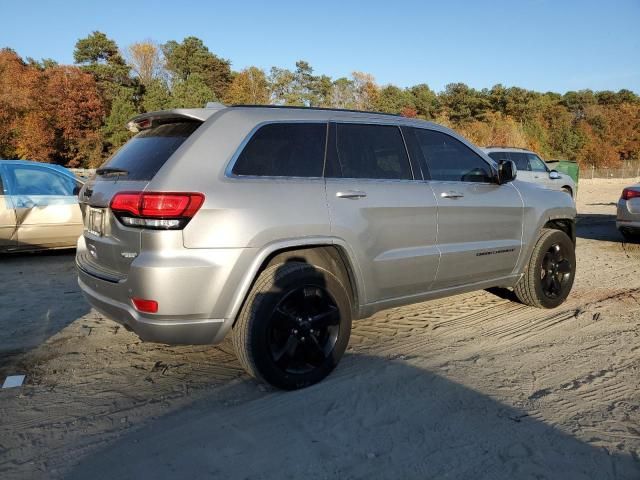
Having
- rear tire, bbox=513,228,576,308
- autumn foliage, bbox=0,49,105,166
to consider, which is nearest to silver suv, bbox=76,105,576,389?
rear tire, bbox=513,228,576,308

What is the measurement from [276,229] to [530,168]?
12.8 m

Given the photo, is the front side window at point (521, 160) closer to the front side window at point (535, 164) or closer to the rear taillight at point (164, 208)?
the front side window at point (535, 164)

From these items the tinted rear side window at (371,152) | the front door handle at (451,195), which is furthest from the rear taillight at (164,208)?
the front door handle at (451,195)

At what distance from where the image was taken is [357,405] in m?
3.21

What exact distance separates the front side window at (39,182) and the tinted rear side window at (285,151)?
5823 mm

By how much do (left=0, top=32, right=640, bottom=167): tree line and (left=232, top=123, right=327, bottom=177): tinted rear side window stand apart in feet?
99.1

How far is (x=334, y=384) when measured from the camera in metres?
3.51

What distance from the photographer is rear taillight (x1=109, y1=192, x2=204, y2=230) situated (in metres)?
2.95

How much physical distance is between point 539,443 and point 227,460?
166 centimetres

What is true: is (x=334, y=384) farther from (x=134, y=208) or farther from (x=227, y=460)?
(x=134, y=208)

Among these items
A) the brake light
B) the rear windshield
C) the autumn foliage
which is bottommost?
the brake light

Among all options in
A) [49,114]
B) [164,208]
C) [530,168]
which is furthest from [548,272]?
[49,114]

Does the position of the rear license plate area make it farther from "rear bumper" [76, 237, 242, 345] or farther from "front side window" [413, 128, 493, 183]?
"front side window" [413, 128, 493, 183]

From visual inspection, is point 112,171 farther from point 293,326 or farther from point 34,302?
point 34,302
